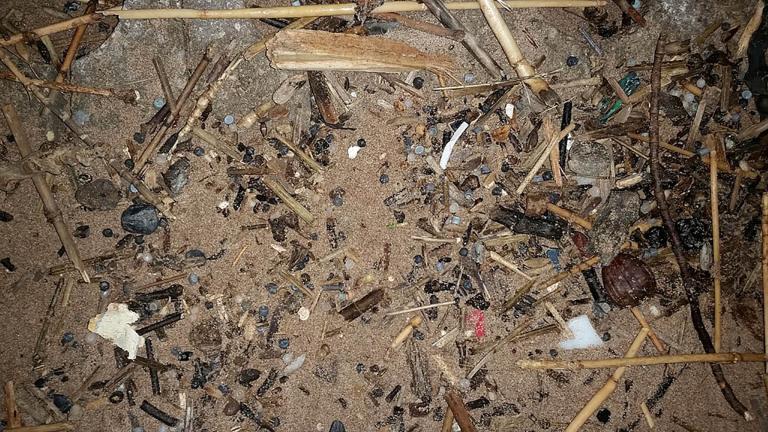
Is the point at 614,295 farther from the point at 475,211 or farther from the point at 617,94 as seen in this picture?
the point at 617,94

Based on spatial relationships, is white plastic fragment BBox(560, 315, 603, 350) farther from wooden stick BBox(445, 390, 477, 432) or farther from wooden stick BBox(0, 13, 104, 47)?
wooden stick BBox(0, 13, 104, 47)

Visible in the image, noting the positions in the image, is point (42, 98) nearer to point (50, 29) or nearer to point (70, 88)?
point (70, 88)

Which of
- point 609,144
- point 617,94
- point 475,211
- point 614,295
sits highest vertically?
point 617,94

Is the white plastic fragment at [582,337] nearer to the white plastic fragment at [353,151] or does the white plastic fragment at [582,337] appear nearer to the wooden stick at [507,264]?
the wooden stick at [507,264]

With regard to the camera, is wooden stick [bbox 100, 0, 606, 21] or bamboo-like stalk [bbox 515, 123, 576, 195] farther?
bamboo-like stalk [bbox 515, 123, 576, 195]

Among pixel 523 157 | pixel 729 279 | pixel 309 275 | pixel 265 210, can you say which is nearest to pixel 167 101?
pixel 265 210

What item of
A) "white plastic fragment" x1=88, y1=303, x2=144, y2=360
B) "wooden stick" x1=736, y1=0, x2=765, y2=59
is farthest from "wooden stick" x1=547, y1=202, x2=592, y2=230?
"white plastic fragment" x1=88, y1=303, x2=144, y2=360

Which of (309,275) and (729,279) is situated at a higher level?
(729,279)
